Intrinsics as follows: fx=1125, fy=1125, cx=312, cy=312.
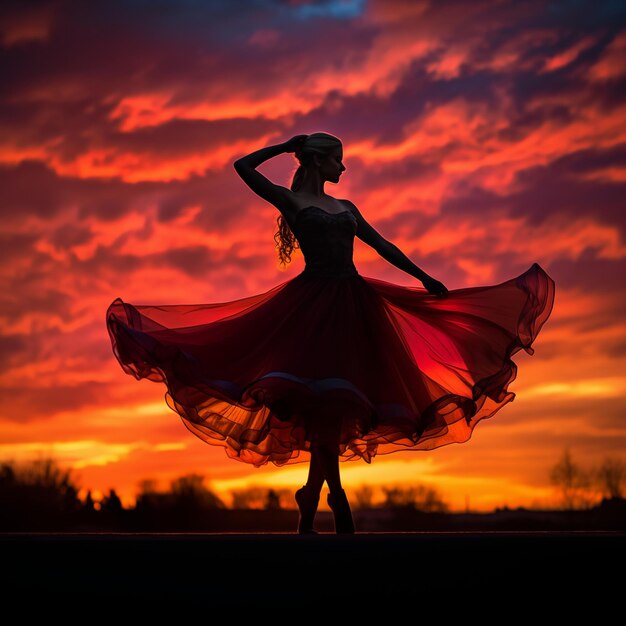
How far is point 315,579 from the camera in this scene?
182 inches

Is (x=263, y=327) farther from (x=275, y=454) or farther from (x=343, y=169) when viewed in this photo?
(x=343, y=169)

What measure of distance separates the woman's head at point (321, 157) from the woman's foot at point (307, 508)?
6.79 feet

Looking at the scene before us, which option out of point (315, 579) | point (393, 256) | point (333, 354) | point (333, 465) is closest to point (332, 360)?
point (333, 354)

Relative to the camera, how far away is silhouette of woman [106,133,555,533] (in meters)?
6.61

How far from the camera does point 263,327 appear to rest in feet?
23.4

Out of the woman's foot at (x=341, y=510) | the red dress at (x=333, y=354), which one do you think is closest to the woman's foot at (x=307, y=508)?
the woman's foot at (x=341, y=510)

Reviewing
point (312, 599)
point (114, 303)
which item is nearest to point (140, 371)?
point (114, 303)

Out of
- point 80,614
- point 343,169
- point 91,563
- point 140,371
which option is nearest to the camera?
point 80,614

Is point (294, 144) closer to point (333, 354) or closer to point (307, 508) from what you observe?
point (333, 354)

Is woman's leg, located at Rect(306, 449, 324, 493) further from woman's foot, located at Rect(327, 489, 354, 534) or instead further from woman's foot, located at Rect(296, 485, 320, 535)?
woman's foot, located at Rect(327, 489, 354, 534)

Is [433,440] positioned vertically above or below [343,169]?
below

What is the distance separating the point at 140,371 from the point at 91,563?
217cm

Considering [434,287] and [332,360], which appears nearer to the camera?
[332,360]

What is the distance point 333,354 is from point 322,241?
89 centimetres
